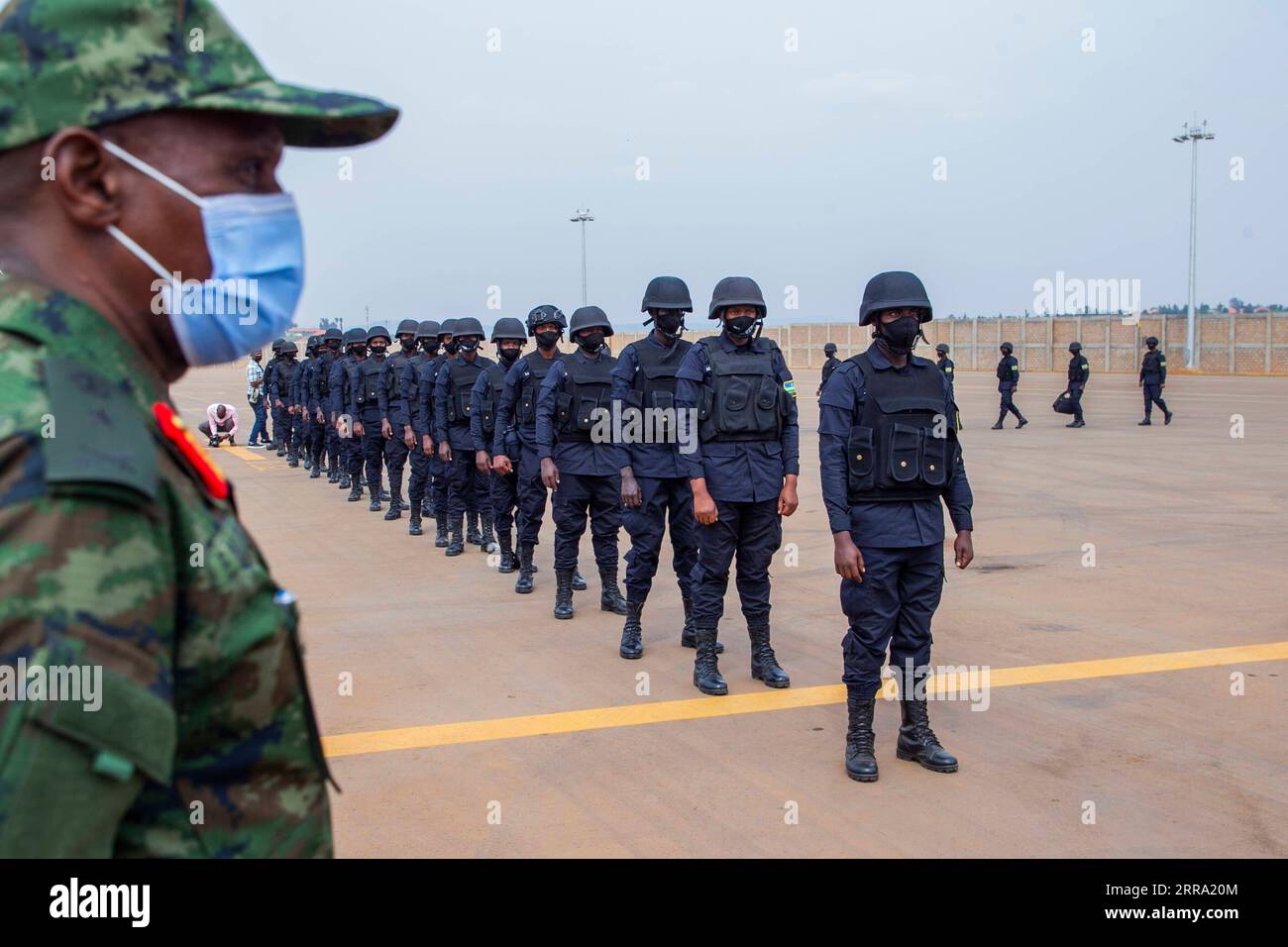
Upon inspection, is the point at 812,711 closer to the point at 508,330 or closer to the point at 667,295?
the point at 667,295

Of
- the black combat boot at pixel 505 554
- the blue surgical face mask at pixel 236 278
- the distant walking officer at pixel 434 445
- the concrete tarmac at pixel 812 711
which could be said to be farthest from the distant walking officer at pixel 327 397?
the blue surgical face mask at pixel 236 278

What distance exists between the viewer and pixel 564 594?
8.30 meters

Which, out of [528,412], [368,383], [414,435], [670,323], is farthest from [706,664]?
[368,383]

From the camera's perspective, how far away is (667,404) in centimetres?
744

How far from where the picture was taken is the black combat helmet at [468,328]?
11738 mm

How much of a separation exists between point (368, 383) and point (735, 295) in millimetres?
8926

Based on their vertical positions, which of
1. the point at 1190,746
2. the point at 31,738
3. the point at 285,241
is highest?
the point at 285,241

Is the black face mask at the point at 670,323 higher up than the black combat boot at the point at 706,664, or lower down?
higher up

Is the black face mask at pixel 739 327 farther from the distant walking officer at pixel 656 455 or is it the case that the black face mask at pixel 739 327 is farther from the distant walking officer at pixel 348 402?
the distant walking officer at pixel 348 402

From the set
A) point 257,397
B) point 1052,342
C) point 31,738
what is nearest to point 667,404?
point 31,738

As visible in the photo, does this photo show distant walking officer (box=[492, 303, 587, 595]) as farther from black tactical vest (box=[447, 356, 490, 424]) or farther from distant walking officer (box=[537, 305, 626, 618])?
black tactical vest (box=[447, 356, 490, 424])

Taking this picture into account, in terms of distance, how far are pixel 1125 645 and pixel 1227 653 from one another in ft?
1.82
